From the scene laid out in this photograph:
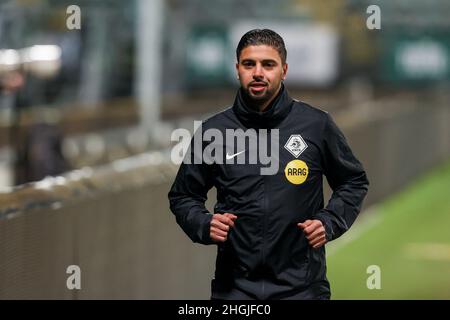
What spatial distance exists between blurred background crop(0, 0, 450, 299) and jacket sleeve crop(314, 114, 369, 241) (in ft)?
6.92

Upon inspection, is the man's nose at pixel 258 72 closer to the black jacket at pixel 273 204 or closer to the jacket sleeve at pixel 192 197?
the black jacket at pixel 273 204

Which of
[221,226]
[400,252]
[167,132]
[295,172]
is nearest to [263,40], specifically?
[295,172]

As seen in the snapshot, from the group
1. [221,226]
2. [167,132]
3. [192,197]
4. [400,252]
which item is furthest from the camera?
[167,132]

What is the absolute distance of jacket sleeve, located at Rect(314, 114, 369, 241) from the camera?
21.6ft

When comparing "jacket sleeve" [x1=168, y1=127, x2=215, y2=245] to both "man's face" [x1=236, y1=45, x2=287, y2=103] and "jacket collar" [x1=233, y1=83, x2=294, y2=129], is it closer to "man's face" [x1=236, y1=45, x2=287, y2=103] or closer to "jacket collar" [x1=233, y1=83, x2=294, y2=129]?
"jacket collar" [x1=233, y1=83, x2=294, y2=129]

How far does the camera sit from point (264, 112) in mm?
6445

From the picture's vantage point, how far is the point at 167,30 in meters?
57.4

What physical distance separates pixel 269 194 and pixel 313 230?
0.82 feet

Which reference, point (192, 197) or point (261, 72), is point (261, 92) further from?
point (192, 197)

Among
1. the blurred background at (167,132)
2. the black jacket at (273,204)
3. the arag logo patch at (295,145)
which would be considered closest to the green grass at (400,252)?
the blurred background at (167,132)

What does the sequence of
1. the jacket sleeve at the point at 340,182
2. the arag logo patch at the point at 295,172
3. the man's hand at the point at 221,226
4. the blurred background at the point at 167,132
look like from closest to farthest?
1. the man's hand at the point at 221,226
2. the arag logo patch at the point at 295,172
3. the jacket sleeve at the point at 340,182
4. the blurred background at the point at 167,132

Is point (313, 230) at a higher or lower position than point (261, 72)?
lower

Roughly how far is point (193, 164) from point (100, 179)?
365cm

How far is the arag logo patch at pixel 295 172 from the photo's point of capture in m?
6.45
